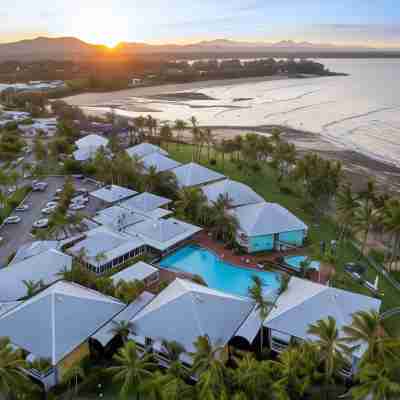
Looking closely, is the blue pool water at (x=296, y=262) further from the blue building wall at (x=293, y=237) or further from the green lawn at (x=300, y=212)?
the blue building wall at (x=293, y=237)

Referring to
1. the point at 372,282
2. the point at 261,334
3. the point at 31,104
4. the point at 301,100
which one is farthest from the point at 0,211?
the point at 301,100

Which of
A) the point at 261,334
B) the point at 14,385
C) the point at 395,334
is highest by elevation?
the point at 14,385

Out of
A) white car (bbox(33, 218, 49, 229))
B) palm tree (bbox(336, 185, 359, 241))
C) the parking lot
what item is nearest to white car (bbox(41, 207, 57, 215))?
the parking lot

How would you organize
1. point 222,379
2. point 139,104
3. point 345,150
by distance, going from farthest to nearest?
point 139,104 < point 345,150 < point 222,379

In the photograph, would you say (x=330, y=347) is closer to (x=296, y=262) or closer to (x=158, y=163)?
(x=296, y=262)

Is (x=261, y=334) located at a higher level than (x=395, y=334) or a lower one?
higher

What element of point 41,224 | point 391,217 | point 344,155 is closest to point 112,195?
point 41,224

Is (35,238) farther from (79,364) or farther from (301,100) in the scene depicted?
(301,100)
